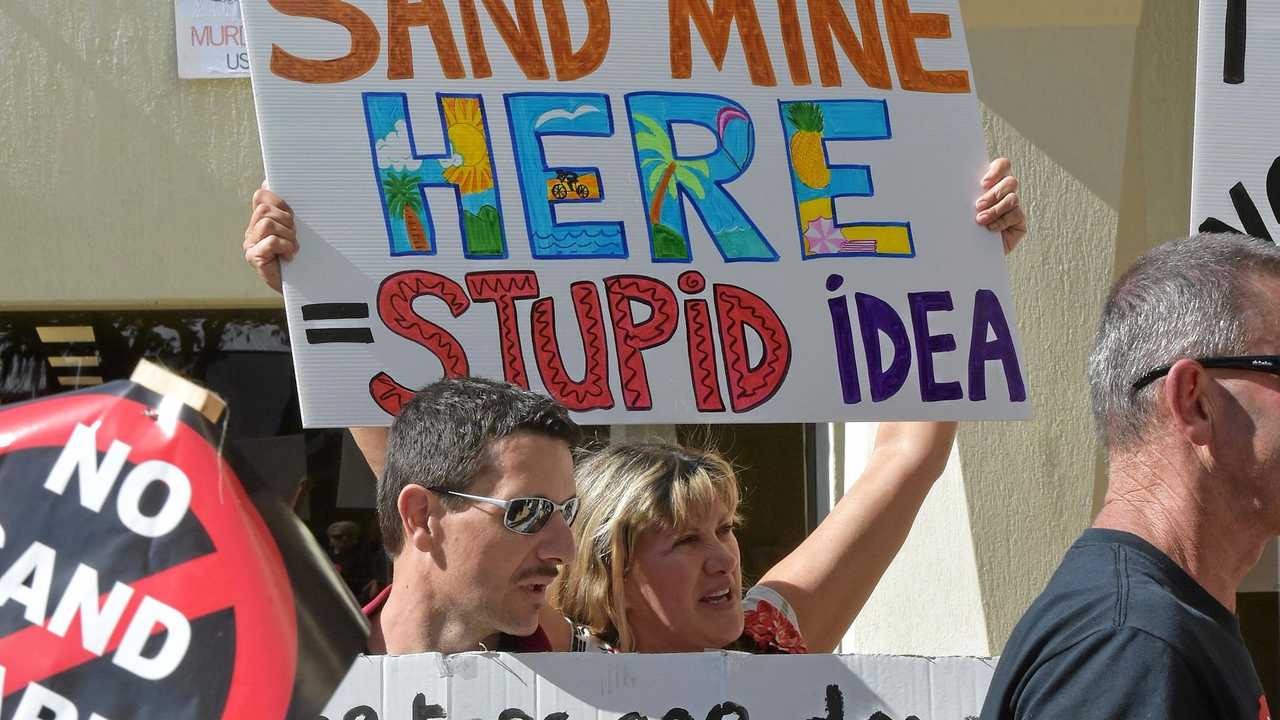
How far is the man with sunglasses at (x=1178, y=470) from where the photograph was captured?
1.39 metres

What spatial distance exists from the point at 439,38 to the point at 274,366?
79.4 inches

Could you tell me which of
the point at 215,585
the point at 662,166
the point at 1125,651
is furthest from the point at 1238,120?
the point at 215,585

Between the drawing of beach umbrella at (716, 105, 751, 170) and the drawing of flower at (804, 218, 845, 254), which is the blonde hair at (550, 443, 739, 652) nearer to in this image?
the drawing of flower at (804, 218, 845, 254)

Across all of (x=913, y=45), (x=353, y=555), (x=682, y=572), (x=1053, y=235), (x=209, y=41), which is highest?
(x=209, y=41)

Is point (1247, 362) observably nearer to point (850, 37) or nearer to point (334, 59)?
point (850, 37)

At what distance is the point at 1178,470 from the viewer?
1564 millimetres

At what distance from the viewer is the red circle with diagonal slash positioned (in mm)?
1324

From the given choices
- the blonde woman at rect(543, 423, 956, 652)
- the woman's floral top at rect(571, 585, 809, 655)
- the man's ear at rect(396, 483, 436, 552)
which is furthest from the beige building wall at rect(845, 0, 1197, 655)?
the man's ear at rect(396, 483, 436, 552)

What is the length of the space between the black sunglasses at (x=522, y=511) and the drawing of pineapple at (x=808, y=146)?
0.94m

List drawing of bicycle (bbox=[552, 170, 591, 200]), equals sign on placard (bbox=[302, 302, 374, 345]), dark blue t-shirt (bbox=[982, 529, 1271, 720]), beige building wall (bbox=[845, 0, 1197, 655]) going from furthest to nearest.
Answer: beige building wall (bbox=[845, 0, 1197, 655]), drawing of bicycle (bbox=[552, 170, 591, 200]), equals sign on placard (bbox=[302, 302, 374, 345]), dark blue t-shirt (bbox=[982, 529, 1271, 720])

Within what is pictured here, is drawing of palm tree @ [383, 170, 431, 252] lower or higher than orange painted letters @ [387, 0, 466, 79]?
lower

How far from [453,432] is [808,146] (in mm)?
990

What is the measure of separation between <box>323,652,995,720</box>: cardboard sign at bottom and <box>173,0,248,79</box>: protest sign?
2851mm

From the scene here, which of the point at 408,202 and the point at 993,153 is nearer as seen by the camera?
the point at 408,202
